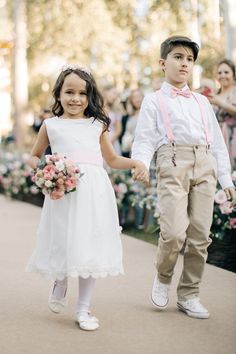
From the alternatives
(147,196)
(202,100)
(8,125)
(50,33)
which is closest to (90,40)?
(50,33)

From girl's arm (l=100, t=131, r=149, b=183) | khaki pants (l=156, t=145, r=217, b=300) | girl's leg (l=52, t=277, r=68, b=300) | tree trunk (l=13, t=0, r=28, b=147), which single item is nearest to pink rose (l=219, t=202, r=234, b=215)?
khaki pants (l=156, t=145, r=217, b=300)

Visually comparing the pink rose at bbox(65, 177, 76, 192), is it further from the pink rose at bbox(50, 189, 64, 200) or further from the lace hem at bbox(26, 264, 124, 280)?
the lace hem at bbox(26, 264, 124, 280)

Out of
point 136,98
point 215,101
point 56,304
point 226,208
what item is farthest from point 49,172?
point 136,98

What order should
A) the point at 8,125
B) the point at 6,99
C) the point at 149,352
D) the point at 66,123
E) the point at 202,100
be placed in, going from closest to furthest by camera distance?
the point at 149,352 < the point at 66,123 < the point at 202,100 < the point at 8,125 < the point at 6,99

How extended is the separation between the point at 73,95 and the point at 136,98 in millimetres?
4911

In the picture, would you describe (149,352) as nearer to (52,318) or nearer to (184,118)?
(52,318)

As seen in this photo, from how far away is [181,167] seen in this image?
176 inches

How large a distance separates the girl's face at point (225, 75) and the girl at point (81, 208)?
10.5 ft

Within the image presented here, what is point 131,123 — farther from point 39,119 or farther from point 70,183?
point 70,183

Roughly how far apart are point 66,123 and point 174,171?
0.75 meters

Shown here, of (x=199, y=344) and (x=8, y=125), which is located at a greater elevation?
(x=199, y=344)

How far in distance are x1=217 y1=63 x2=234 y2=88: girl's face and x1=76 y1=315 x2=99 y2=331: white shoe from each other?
3871 millimetres

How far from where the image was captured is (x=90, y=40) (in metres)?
21.6

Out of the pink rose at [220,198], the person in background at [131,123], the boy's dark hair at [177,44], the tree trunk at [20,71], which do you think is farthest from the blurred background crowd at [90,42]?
the boy's dark hair at [177,44]
